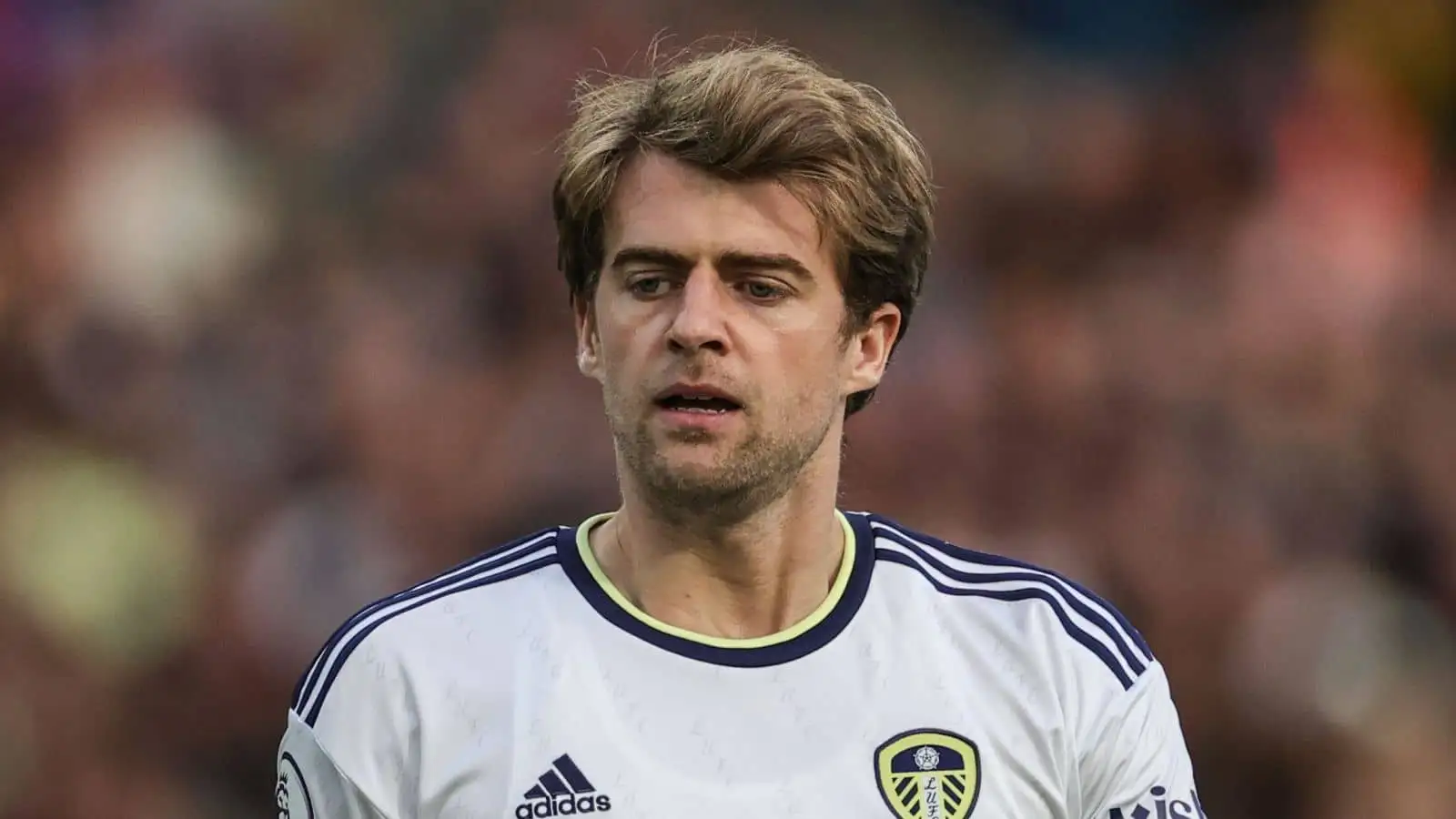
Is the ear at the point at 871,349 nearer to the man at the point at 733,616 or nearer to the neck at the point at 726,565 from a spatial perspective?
the man at the point at 733,616

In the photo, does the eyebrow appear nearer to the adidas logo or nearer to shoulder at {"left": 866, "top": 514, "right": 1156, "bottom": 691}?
shoulder at {"left": 866, "top": 514, "right": 1156, "bottom": 691}

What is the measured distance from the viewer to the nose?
8.27 ft

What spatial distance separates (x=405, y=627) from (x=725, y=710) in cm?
49

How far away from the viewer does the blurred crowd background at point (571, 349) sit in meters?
4.62

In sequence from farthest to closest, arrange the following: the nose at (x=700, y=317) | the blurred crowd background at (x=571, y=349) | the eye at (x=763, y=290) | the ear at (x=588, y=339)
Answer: the blurred crowd background at (x=571, y=349) < the ear at (x=588, y=339) < the eye at (x=763, y=290) < the nose at (x=700, y=317)

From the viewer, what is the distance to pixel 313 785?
97.5 inches

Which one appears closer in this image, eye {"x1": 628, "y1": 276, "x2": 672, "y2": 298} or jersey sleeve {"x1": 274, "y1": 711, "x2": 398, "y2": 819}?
jersey sleeve {"x1": 274, "y1": 711, "x2": 398, "y2": 819}

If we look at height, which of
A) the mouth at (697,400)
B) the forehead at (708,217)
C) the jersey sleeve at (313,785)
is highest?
the forehead at (708,217)

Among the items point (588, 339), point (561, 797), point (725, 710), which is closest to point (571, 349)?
point (588, 339)

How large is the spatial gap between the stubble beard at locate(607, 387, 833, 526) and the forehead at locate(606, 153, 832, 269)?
26 centimetres

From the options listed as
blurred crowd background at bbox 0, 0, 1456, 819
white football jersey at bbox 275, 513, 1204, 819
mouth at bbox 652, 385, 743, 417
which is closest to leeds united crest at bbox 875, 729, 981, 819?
white football jersey at bbox 275, 513, 1204, 819

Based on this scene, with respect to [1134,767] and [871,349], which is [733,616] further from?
[1134,767]

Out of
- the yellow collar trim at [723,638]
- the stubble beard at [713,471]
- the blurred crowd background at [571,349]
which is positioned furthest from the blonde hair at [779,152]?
the blurred crowd background at [571,349]

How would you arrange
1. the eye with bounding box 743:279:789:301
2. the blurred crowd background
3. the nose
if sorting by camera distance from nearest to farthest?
1. the nose
2. the eye with bounding box 743:279:789:301
3. the blurred crowd background
